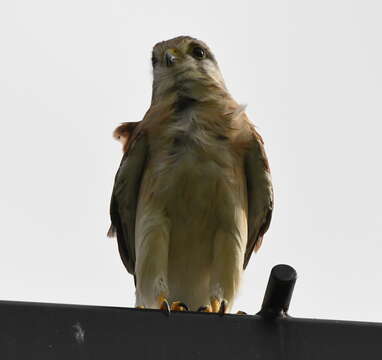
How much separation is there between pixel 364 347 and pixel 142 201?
8.45 ft

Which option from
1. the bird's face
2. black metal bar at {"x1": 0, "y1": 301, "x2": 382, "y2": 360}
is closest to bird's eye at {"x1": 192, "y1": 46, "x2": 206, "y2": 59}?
the bird's face

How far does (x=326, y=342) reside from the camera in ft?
9.48

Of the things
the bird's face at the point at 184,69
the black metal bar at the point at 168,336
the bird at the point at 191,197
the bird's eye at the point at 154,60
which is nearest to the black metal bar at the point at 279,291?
the black metal bar at the point at 168,336

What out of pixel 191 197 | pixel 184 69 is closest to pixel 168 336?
pixel 191 197

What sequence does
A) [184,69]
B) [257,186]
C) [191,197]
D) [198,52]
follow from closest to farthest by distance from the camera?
[191,197]
[257,186]
[184,69]
[198,52]

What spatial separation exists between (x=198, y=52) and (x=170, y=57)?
25 centimetres

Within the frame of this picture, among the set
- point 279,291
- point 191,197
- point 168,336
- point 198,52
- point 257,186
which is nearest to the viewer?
point 168,336

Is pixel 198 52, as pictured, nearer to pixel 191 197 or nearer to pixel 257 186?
pixel 257 186

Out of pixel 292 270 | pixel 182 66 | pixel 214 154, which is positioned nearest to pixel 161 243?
pixel 214 154

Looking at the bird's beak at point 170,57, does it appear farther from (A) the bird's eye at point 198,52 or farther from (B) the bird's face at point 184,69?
(A) the bird's eye at point 198,52

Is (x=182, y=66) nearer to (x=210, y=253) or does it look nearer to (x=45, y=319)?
(x=210, y=253)

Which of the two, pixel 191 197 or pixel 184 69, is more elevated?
pixel 184 69

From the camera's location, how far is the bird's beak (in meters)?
5.84

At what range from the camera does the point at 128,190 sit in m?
5.45
